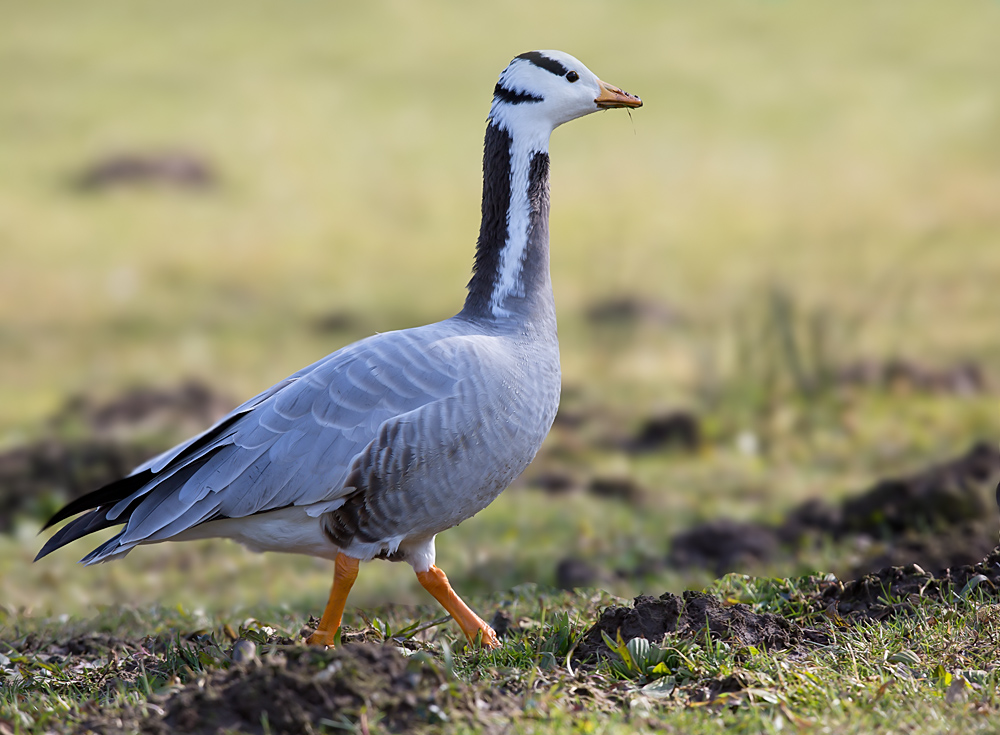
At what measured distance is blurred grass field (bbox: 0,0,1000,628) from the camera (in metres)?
10.6

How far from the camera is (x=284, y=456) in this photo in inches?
192

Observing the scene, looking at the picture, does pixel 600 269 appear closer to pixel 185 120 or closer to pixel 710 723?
pixel 185 120

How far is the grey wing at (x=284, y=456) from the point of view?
483 cm

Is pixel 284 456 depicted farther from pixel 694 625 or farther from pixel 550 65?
pixel 550 65

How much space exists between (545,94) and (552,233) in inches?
413

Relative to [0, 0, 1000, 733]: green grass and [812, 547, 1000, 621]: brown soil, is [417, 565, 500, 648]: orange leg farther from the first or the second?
[812, 547, 1000, 621]: brown soil

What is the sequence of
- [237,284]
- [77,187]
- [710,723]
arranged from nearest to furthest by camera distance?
[710,723]
[237,284]
[77,187]

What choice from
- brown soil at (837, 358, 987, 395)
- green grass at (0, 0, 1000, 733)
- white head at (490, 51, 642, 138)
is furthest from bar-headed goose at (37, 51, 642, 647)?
brown soil at (837, 358, 987, 395)

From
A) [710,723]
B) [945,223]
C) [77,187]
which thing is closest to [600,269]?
[945,223]

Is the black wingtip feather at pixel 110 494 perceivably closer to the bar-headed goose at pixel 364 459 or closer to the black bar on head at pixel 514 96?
the bar-headed goose at pixel 364 459

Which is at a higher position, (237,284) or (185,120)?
(185,120)

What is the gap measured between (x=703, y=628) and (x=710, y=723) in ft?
2.65

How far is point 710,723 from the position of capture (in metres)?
3.68

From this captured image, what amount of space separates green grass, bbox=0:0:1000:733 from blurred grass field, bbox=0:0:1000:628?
5 centimetres
